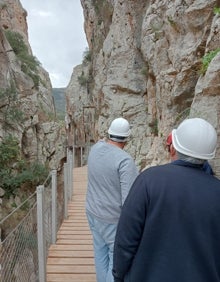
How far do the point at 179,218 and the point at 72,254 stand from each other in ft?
10.8

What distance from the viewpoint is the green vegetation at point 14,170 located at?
46.0ft

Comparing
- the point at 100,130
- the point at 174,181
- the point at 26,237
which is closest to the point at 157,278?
the point at 174,181

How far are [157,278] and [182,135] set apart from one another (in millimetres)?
613

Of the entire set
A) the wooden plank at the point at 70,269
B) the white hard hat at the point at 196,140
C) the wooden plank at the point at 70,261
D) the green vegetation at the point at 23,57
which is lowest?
the wooden plank at the point at 70,261

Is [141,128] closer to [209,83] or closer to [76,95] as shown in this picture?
[209,83]

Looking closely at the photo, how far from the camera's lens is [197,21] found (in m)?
7.52

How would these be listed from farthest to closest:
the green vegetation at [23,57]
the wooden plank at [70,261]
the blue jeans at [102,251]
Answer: the green vegetation at [23,57] < the wooden plank at [70,261] < the blue jeans at [102,251]

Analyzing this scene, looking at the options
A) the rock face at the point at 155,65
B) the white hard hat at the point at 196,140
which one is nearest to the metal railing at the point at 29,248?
the white hard hat at the point at 196,140

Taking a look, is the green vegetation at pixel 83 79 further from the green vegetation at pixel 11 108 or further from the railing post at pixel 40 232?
the railing post at pixel 40 232

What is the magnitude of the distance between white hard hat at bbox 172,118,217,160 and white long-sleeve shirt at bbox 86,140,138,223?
93 cm

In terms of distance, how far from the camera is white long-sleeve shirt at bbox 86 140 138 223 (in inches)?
93.5

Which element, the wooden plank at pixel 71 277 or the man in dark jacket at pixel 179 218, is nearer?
the man in dark jacket at pixel 179 218

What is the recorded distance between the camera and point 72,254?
435 cm

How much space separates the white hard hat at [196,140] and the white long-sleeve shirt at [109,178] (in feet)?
3.04
